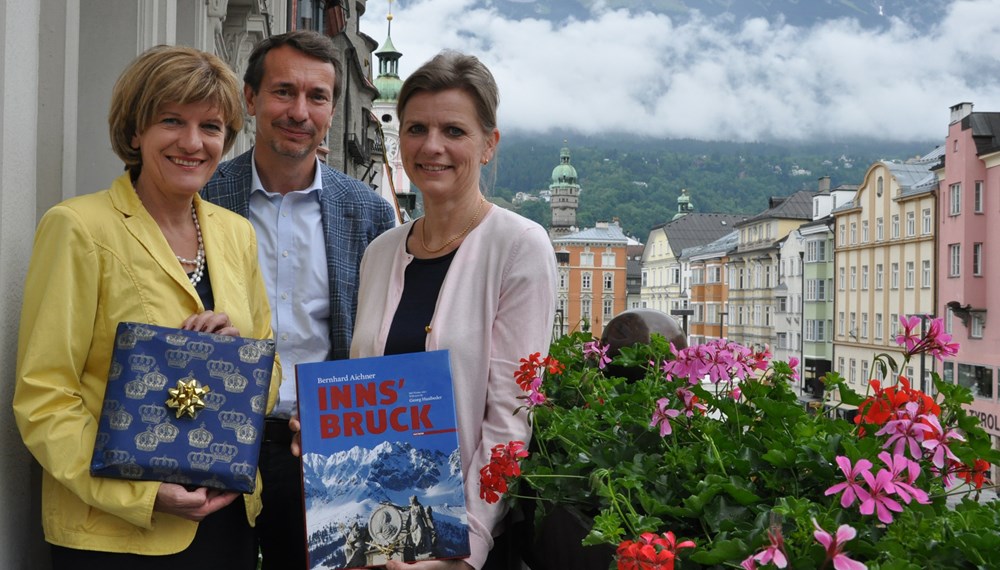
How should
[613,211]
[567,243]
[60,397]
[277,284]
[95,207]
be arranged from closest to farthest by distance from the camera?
[60,397] < [95,207] < [277,284] < [567,243] < [613,211]

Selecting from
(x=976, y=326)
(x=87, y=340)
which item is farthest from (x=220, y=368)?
(x=976, y=326)

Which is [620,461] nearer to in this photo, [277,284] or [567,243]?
[277,284]

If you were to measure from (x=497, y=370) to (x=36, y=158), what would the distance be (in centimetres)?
133

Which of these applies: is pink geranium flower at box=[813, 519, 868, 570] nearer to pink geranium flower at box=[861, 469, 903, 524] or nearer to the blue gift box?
pink geranium flower at box=[861, 469, 903, 524]

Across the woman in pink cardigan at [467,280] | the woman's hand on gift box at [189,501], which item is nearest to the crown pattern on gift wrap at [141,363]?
the woman's hand on gift box at [189,501]

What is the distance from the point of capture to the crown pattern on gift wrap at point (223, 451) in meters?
1.88

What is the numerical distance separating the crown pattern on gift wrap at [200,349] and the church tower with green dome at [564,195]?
473ft

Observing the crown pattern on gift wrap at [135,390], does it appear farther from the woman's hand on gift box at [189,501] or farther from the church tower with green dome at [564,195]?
the church tower with green dome at [564,195]

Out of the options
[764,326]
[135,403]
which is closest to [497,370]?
[135,403]

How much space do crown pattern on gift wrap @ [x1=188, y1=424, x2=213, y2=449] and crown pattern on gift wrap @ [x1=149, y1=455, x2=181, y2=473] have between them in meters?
0.04

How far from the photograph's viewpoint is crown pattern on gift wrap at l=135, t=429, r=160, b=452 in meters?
1.83

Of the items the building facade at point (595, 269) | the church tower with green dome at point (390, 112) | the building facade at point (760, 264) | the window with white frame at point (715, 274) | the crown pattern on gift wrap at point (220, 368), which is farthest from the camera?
the building facade at point (595, 269)

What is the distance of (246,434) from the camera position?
6.27ft

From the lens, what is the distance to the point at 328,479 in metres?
1.89
